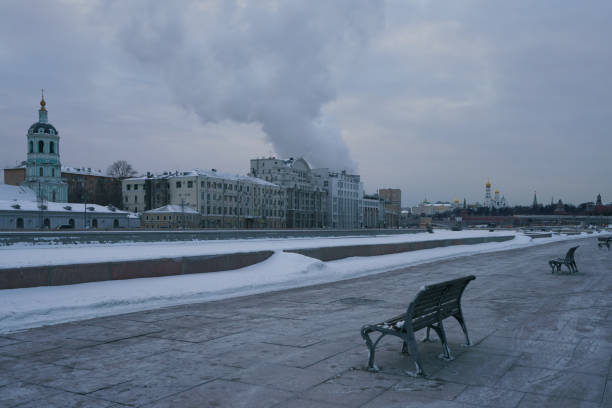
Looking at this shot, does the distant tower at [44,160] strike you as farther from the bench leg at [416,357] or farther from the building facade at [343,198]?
the bench leg at [416,357]

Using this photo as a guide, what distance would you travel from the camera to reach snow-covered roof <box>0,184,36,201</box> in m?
84.9

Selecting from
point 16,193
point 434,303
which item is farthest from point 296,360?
point 16,193

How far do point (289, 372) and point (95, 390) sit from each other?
7.08ft

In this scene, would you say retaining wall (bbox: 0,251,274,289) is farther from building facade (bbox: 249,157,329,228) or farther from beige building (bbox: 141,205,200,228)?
A: building facade (bbox: 249,157,329,228)

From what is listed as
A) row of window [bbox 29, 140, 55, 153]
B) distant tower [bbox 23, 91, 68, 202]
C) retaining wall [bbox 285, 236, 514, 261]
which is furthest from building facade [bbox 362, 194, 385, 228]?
retaining wall [bbox 285, 236, 514, 261]

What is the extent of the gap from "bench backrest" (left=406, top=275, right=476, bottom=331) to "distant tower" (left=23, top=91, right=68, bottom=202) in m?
95.7

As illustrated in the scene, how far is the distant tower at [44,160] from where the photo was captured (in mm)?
92312

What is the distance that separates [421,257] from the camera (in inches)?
997

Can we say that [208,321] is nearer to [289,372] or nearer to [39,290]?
[289,372]

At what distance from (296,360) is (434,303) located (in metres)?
1.95

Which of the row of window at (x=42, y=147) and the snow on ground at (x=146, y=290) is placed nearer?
the snow on ground at (x=146, y=290)

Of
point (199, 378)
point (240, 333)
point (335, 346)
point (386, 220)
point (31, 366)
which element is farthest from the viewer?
point (386, 220)

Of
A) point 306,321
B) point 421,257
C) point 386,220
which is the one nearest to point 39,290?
point 306,321

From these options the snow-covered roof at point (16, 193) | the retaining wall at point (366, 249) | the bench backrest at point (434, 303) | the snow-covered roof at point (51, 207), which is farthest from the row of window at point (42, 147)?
the bench backrest at point (434, 303)
